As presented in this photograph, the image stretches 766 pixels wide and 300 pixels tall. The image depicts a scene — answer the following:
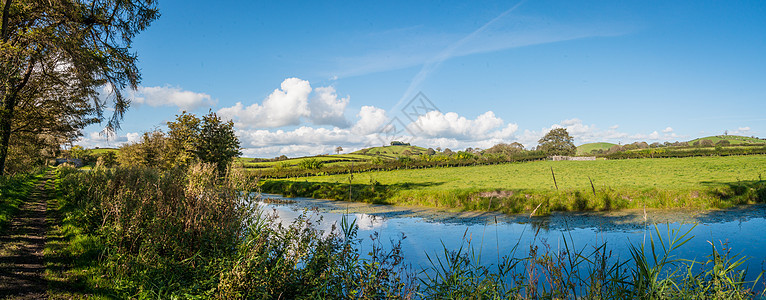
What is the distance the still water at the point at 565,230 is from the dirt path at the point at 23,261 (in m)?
4.17

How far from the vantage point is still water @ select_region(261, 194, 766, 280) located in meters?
9.46

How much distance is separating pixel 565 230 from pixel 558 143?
9756 cm

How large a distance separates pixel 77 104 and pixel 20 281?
13.8 metres

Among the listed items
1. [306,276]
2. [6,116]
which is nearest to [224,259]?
[306,276]

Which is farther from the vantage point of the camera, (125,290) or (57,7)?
(57,7)

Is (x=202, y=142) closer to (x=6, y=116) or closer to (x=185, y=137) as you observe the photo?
(x=185, y=137)

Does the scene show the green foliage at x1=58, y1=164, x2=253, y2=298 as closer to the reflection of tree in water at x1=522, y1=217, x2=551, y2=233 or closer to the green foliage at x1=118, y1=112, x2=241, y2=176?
the reflection of tree in water at x1=522, y1=217, x2=551, y2=233

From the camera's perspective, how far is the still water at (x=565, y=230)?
946cm

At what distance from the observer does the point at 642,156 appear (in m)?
62.3

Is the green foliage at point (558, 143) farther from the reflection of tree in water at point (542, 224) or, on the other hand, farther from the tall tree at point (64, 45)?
the tall tree at point (64, 45)

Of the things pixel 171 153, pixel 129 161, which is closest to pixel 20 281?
pixel 171 153

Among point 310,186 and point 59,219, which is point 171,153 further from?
point 59,219

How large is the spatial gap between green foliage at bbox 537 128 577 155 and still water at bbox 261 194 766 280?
288ft

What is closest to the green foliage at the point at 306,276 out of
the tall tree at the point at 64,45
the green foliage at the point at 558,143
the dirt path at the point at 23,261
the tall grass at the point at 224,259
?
the tall grass at the point at 224,259
